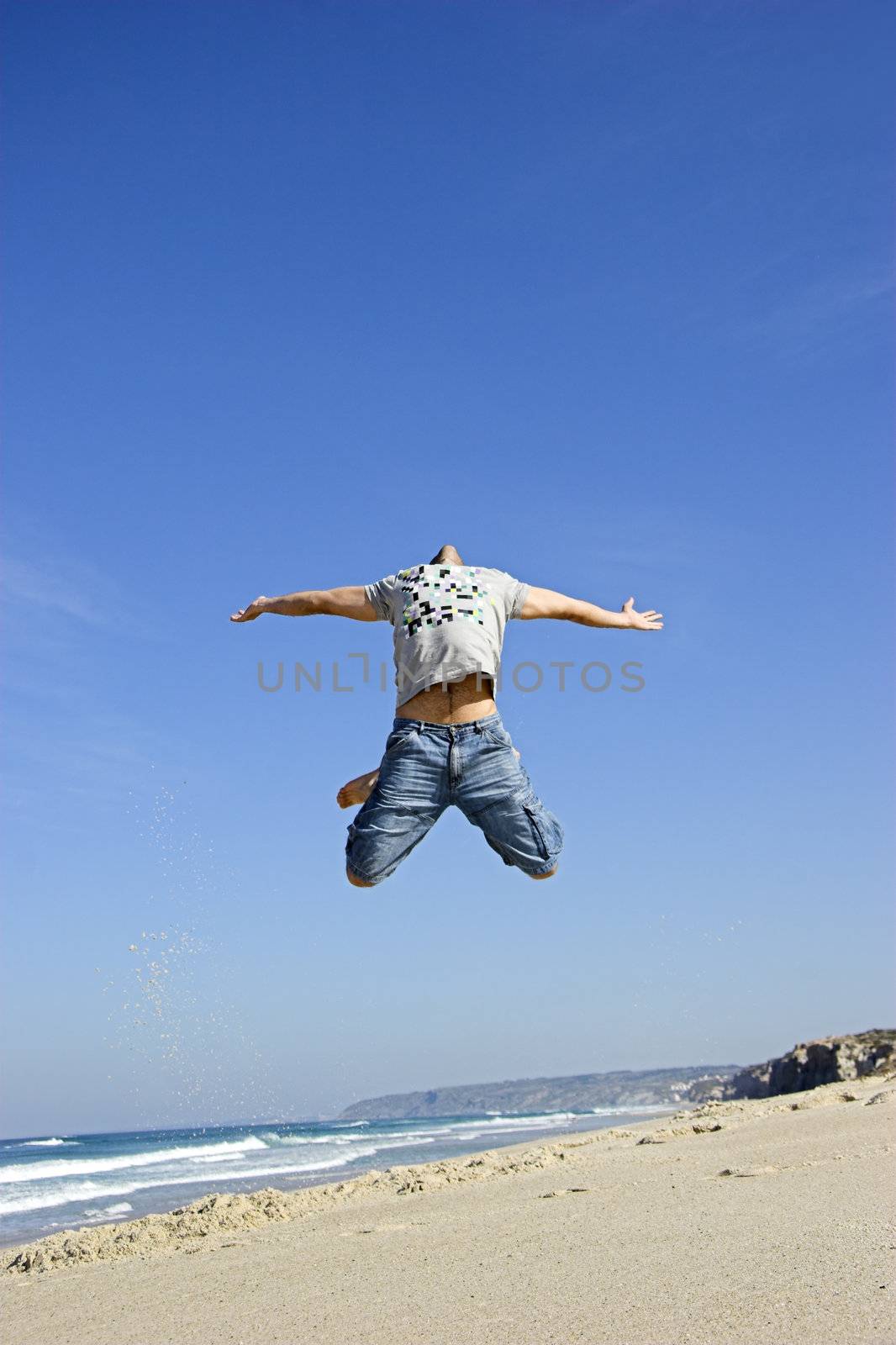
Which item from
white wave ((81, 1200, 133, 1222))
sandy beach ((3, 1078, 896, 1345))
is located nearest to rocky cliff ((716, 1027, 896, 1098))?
white wave ((81, 1200, 133, 1222))

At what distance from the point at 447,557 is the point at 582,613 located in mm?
748

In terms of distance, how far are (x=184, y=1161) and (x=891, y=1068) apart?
20.2 m

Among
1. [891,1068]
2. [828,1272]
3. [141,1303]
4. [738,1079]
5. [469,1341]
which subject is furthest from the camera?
[738,1079]

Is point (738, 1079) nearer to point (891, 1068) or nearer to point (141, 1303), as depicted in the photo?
point (891, 1068)

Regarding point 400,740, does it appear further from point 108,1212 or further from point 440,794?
point 108,1212

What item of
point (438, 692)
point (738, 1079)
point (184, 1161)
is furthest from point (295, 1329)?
point (738, 1079)

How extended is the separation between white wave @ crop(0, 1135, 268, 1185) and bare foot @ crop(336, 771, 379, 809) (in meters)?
28.2

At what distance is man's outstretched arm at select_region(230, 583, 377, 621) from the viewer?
17.5ft

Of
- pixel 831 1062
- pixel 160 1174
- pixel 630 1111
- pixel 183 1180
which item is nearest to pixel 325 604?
pixel 183 1180

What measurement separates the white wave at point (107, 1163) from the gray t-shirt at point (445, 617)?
94.7 ft

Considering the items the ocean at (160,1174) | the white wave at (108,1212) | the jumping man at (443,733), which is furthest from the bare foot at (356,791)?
the white wave at (108,1212)

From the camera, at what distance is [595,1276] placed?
207 inches

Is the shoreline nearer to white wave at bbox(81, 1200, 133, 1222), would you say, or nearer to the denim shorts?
white wave at bbox(81, 1200, 133, 1222)

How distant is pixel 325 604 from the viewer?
539 cm
